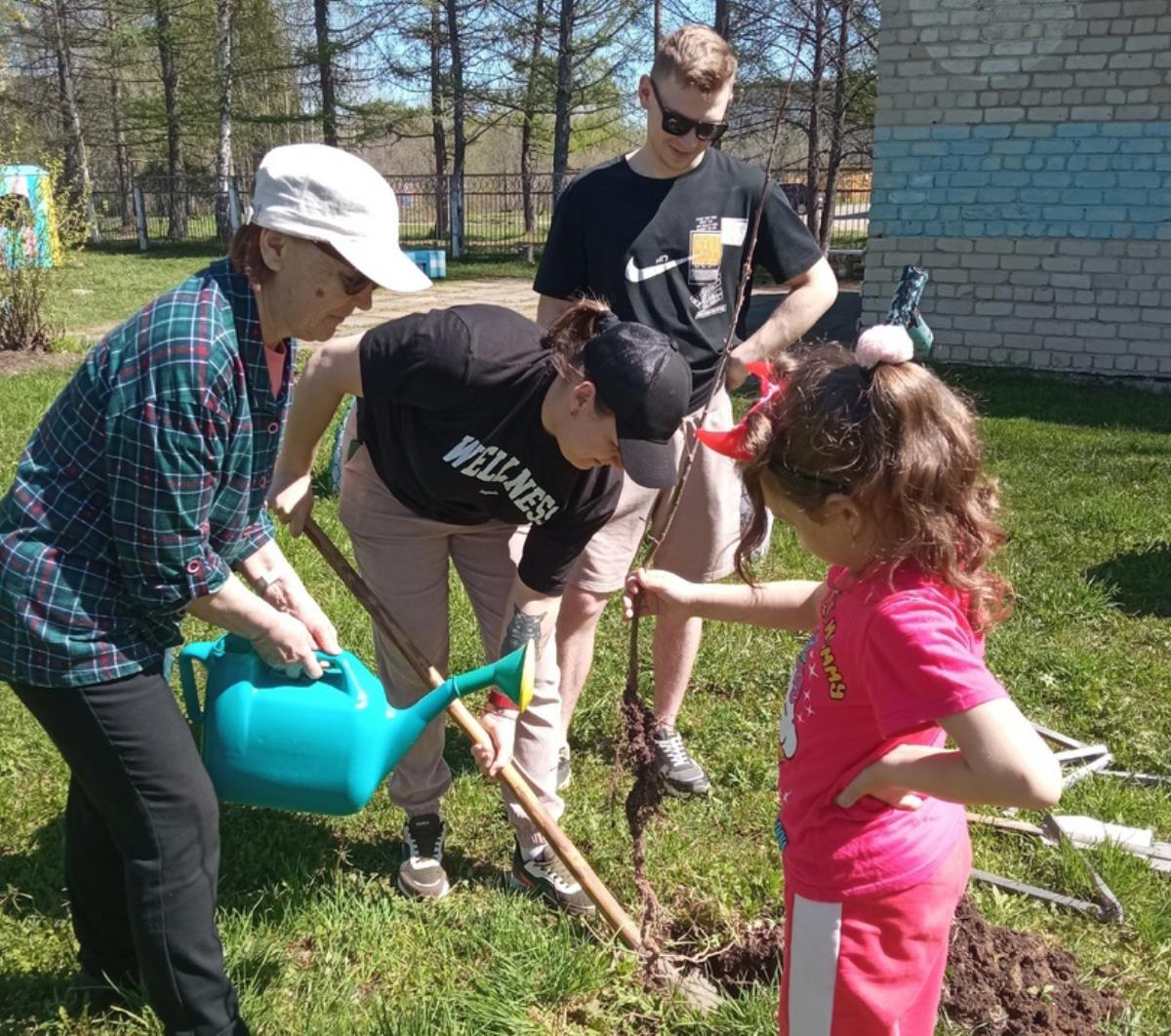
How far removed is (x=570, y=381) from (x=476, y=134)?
26442mm

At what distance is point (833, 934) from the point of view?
163cm

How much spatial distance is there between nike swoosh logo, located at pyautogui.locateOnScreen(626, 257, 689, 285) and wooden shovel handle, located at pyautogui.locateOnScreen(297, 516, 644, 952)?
1.16 m

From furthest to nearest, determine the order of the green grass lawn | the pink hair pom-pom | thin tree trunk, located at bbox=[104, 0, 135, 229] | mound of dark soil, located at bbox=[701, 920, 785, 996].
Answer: thin tree trunk, located at bbox=[104, 0, 135, 229] → mound of dark soil, located at bbox=[701, 920, 785, 996] → the green grass lawn → the pink hair pom-pom

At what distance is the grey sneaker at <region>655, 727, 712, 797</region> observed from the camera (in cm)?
331

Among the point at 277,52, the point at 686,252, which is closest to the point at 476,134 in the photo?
the point at 277,52

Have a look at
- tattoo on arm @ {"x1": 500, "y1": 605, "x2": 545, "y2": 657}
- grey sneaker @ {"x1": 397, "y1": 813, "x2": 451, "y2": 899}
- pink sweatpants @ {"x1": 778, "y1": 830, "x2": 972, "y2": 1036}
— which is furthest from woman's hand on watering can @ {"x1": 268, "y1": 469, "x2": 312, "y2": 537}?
pink sweatpants @ {"x1": 778, "y1": 830, "x2": 972, "y2": 1036}

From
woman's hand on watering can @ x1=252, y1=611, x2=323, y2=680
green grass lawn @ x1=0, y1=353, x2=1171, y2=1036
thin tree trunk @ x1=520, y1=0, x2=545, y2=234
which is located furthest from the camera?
thin tree trunk @ x1=520, y1=0, x2=545, y2=234

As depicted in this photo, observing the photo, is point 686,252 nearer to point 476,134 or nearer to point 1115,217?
point 1115,217

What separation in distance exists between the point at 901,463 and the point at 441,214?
26.6 metres

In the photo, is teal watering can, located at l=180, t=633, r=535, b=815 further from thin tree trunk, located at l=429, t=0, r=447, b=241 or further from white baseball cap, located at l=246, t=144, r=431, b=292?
thin tree trunk, located at l=429, t=0, r=447, b=241

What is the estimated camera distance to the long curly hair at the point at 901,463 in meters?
1.52

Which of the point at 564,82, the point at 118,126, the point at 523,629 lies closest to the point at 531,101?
the point at 564,82

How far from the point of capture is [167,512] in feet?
5.67

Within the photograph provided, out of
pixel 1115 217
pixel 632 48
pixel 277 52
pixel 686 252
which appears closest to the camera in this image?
pixel 686 252
